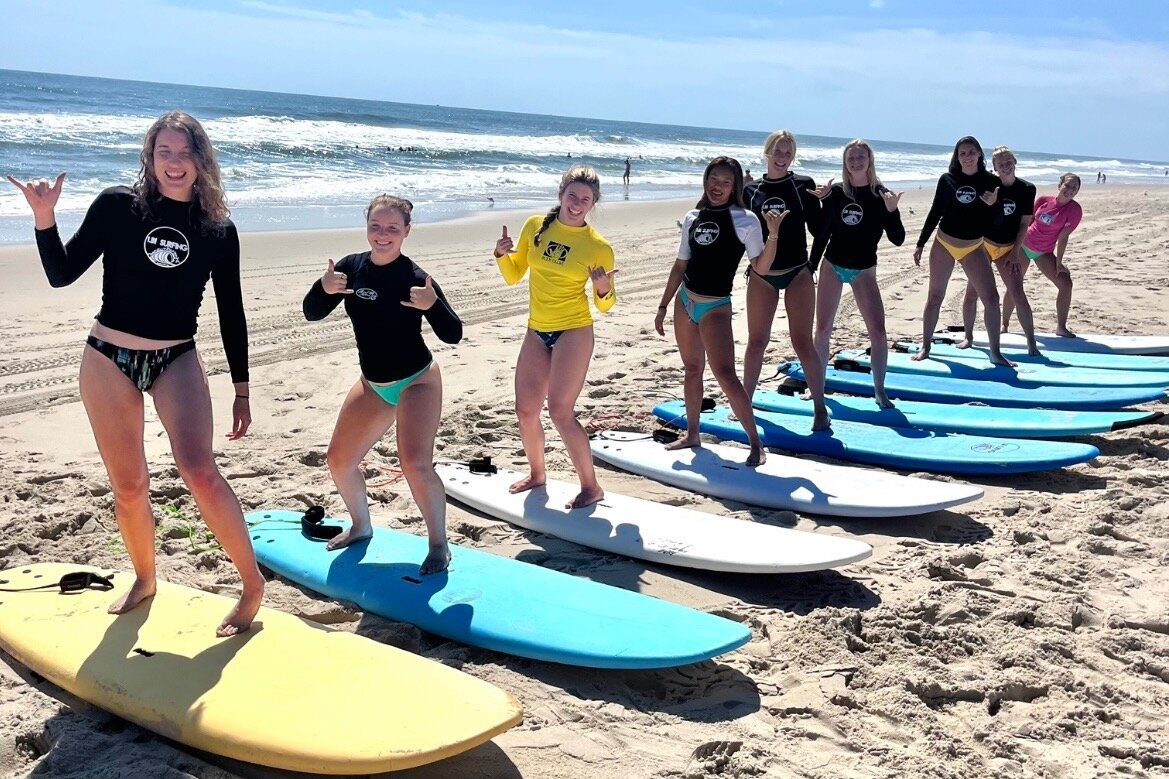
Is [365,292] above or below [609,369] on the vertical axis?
above

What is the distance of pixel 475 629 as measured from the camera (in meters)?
3.89

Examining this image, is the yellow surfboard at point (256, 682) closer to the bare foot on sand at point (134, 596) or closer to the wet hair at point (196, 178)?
the bare foot on sand at point (134, 596)

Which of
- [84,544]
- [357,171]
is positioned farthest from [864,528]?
[357,171]

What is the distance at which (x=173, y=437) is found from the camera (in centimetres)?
341

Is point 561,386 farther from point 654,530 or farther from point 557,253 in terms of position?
point 654,530

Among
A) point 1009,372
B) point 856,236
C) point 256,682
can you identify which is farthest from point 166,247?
point 1009,372

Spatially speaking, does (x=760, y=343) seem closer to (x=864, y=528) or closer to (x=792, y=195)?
(x=792, y=195)

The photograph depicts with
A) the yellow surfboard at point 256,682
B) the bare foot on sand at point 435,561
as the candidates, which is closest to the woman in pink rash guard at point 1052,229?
the bare foot on sand at point 435,561

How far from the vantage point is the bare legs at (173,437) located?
3.38 m

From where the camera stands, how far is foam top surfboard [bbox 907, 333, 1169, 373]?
344 inches

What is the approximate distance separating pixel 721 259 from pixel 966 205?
134 inches

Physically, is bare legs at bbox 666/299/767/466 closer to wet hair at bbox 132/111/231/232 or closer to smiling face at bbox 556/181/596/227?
smiling face at bbox 556/181/596/227

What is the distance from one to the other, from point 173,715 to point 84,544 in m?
2.03

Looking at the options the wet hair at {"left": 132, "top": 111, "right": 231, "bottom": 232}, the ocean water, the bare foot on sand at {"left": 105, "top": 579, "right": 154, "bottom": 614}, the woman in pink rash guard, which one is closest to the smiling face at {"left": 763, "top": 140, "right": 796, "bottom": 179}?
the wet hair at {"left": 132, "top": 111, "right": 231, "bottom": 232}
